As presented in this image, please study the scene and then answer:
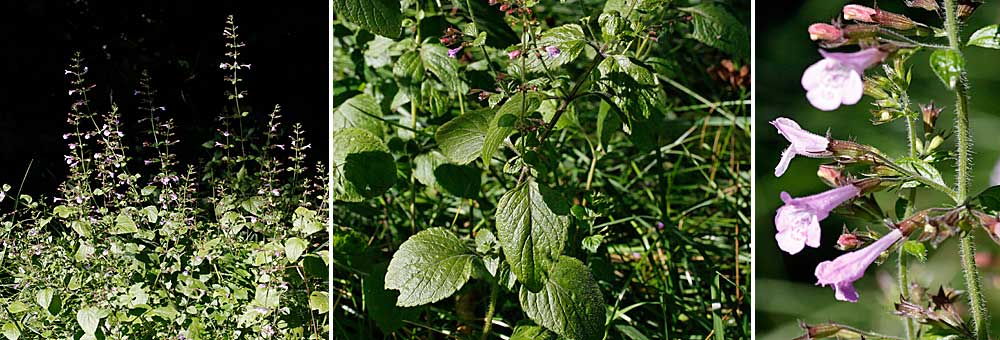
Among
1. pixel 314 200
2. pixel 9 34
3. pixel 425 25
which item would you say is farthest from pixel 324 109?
pixel 9 34

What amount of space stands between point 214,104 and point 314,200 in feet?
1.61

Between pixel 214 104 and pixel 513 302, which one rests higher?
A: pixel 214 104

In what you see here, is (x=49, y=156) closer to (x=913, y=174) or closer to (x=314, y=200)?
(x=314, y=200)

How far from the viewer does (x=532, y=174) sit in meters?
1.49

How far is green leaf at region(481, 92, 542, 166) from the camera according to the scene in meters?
1.36

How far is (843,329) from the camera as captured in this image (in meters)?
1.19

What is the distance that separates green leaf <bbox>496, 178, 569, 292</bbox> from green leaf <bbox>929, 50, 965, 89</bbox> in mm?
652

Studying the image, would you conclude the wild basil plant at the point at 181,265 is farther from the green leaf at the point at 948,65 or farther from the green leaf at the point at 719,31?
the green leaf at the point at 948,65

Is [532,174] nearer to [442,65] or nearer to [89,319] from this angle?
[442,65]

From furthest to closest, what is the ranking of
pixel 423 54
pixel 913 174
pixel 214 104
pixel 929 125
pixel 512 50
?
pixel 214 104 → pixel 423 54 → pixel 512 50 → pixel 929 125 → pixel 913 174

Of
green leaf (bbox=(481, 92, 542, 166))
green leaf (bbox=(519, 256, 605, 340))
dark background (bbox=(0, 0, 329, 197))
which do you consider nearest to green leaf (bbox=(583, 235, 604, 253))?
green leaf (bbox=(519, 256, 605, 340))

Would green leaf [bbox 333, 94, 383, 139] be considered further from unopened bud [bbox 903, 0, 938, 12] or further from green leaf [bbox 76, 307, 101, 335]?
unopened bud [bbox 903, 0, 938, 12]

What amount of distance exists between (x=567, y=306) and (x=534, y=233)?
0.16 metres

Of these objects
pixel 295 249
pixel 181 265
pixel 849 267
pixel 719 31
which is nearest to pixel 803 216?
pixel 849 267
